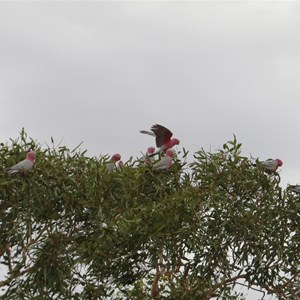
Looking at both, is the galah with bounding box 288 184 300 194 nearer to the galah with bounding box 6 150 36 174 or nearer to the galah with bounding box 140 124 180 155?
the galah with bounding box 140 124 180 155

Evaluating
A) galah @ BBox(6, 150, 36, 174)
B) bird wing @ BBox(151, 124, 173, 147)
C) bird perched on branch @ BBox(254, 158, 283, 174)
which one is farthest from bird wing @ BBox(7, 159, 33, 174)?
bird perched on branch @ BBox(254, 158, 283, 174)

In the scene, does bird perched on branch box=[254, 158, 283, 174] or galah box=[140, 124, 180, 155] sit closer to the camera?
galah box=[140, 124, 180, 155]

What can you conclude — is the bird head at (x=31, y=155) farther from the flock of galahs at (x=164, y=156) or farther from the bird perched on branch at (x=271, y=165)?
the bird perched on branch at (x=271, y=165)

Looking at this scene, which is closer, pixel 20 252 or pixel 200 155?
pixel 20 252

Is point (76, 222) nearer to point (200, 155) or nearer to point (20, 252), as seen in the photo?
point (20, 252)

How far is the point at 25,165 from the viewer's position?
70.2ft

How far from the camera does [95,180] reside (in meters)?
22.5

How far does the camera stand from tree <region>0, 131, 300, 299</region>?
22188mm

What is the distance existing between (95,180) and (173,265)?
117 inches

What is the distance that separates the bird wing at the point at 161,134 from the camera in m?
23.9

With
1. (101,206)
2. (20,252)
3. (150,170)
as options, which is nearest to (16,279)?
(20,252)

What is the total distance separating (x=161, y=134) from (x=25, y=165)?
13.7 feet

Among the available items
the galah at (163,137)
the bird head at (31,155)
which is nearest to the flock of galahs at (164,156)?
the galah at (163,137)

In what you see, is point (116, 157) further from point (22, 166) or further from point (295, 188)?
point (295, 188)
